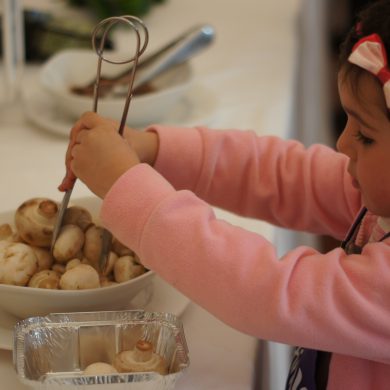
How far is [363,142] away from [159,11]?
87cm

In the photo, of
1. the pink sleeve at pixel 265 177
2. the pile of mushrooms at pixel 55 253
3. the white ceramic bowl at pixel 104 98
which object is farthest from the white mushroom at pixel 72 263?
the white ceramic bowl at pixel 104 98

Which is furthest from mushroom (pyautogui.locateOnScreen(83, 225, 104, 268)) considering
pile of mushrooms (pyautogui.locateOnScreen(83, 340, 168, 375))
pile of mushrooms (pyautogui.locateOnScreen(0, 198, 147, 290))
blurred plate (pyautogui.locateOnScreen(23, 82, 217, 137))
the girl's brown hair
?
blurred plate (pyautogui.locateOnScreen(23, 82, 217, 137))

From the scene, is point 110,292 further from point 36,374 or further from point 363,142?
point 363,142

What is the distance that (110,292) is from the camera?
0.51m

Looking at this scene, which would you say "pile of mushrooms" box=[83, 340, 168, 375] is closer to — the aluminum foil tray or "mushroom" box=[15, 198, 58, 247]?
the aluminum foil tray

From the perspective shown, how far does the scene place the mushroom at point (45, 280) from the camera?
20.5 inches

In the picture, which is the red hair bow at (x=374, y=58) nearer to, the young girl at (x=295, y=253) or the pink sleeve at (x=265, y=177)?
the young girl at (x=295, y=253)

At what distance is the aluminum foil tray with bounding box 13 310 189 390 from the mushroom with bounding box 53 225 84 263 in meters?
0.07

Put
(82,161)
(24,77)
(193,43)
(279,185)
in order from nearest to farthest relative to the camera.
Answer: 1. (82,161)
2. (279,185)
3. (193,43)
4. (24,77)

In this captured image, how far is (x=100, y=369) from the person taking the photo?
0.46 metres

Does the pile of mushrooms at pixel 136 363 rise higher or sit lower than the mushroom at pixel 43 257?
lower

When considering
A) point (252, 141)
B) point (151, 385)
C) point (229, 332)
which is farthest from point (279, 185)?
point (151, 385)

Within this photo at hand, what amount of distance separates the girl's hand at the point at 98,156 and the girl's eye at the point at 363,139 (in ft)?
0.53

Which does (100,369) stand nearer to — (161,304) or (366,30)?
(161,304)
